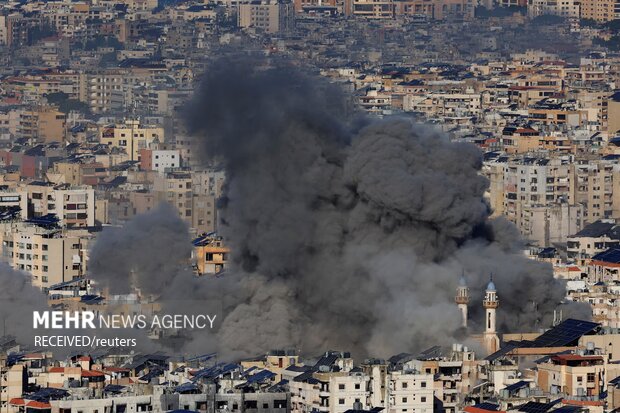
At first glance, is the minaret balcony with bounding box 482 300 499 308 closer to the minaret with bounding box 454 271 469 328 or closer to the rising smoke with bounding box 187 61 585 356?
the minaret with bounding box 454 271 469 328

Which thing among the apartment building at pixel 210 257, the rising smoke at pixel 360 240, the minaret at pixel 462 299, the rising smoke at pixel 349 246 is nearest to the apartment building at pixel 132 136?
the apartment building at pixel 210 257

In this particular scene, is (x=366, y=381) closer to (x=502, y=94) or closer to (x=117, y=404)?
(x=117, y=404)

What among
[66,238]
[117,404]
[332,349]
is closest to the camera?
[117,404]

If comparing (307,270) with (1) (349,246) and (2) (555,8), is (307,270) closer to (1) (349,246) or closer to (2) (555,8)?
(1) (349,246)

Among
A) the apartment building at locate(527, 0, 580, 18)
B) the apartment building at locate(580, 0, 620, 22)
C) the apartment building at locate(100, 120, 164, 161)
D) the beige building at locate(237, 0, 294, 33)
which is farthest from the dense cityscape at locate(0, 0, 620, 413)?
the apartment building at locate(580, 0, 620, 22)

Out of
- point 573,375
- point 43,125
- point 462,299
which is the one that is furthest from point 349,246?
point 43,125

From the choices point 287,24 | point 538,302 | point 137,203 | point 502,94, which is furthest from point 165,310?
point 287,24

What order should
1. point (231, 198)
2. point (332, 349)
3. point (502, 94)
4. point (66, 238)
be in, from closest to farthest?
point (332, 349) → point (231, 198) → point (66, 238) → point (502, 94)

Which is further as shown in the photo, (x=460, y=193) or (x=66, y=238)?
(x=66, y=238)
